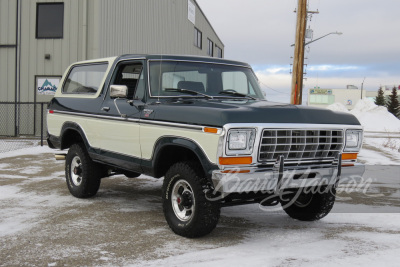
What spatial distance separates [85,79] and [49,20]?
11730 millimetres

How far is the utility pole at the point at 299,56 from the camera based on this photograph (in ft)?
49.2

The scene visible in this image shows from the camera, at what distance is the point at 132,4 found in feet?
63.4

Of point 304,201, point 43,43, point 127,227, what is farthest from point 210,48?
point 127,227

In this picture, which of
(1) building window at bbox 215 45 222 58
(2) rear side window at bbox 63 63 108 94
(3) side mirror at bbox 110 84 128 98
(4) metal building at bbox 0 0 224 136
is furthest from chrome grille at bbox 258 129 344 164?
(1) building window at bbox 215 45 222 58

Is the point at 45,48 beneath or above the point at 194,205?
above

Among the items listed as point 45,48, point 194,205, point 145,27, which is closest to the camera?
point 194,205

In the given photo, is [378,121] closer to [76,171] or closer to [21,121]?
[21,121]

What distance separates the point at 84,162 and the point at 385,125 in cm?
4219

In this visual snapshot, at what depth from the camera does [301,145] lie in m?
4.89

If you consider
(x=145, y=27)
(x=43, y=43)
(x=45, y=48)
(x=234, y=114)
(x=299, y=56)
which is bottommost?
(x=234, y=114)

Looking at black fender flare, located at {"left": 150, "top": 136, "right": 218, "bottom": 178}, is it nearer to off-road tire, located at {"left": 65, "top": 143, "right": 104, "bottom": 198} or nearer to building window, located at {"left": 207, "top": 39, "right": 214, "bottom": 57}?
off-road tire, located at {"left": 65, "top": 143, "right": 104, "bottom": 198}

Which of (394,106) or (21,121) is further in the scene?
(394,106)

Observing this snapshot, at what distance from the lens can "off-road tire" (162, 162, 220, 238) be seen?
15.4 ft

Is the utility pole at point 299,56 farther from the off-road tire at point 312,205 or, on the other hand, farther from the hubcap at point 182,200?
the hubcap at point 182,200
